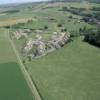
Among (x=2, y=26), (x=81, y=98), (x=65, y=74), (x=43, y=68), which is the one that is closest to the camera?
(x=81, y=98)

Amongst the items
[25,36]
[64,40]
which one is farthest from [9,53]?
[25,36]

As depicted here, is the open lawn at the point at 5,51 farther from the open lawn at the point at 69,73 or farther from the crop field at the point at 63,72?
the open lawn at the point at 69,73

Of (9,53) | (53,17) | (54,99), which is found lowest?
(53,17)

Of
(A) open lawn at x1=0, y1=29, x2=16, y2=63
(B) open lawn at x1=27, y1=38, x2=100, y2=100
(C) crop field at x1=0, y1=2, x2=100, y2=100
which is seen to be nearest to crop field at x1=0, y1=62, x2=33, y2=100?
(C) crop field at x1=0, y1=2, x2=100, y2=100

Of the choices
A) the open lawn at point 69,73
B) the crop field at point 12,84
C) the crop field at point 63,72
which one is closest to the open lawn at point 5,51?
the crop field at point 63,72

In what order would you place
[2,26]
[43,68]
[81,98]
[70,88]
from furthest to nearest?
1. [2,26]
2. [43,68]
3. [70,88]
4. [81,98]

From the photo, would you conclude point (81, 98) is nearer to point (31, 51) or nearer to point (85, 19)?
point (31, 51)

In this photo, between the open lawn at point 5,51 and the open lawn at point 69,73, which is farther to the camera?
the open lawn at point 5,51
